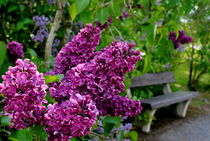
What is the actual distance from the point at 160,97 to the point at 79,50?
3.39 metres

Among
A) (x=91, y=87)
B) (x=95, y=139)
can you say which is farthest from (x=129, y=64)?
(x=95, y=139)

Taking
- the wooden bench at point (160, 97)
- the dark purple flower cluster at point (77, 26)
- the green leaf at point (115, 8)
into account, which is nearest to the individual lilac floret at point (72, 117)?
the green leaf at point (115, 8)

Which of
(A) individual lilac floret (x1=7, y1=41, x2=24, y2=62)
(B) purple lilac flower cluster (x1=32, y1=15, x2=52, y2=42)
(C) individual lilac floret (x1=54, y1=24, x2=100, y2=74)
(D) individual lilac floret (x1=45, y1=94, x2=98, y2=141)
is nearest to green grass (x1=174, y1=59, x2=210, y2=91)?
(B) purple lilac flower cluster (x1=32, y1=15, x2=52, y2=42)

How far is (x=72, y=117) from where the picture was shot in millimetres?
839

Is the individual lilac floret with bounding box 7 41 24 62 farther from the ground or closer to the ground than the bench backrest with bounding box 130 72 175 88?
farther from the ground

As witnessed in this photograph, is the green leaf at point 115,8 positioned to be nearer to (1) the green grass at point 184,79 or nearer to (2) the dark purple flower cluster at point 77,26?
(2) the dark purple flower cluster at point 77,26

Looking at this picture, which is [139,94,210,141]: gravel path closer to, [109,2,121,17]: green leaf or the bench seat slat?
the bench seat slat

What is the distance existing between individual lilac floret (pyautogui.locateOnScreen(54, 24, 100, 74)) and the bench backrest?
2973 mm

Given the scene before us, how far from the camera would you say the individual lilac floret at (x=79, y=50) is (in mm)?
1188

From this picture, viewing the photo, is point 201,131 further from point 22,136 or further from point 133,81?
point 22,136

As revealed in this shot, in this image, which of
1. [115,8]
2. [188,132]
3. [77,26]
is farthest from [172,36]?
[115,8]

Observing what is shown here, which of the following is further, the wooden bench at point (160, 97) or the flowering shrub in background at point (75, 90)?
the wooden bench at point (160, 97)

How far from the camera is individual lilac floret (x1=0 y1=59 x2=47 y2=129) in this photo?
82 centimetres

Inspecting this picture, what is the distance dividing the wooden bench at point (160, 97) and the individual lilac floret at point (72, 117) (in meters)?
2.99
